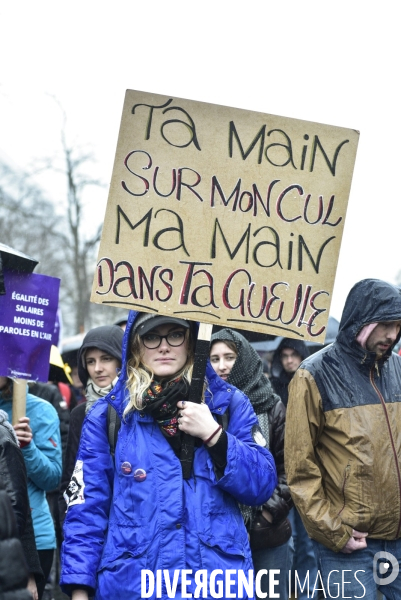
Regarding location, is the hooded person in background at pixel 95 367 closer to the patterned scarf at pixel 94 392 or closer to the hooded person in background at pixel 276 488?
the patterned scarf at pixel 94 392

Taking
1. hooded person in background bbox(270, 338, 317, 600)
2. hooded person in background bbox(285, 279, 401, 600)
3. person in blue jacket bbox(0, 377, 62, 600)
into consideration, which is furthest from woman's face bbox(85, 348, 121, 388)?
hooded person in background bbox(270, 338, 317, 600)

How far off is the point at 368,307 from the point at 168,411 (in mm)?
1427

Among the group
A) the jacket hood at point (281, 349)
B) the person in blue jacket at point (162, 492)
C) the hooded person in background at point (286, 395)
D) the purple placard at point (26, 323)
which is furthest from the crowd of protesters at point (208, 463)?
the jacket hood at point (281, 349)

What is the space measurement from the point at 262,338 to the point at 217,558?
17.5 ft

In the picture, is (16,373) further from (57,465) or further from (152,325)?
(152,325)

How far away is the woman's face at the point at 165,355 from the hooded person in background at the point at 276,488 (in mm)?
1565

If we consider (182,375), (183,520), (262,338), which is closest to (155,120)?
(182,375)

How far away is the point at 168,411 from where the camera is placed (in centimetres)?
339

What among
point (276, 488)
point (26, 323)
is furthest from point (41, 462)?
point (276, 488)

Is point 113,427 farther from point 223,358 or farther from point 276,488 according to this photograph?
point 223,358

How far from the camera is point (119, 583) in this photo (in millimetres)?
3219

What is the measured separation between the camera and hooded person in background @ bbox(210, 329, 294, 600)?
16.7 ft

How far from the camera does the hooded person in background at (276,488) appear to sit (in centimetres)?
510

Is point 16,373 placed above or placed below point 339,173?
below
